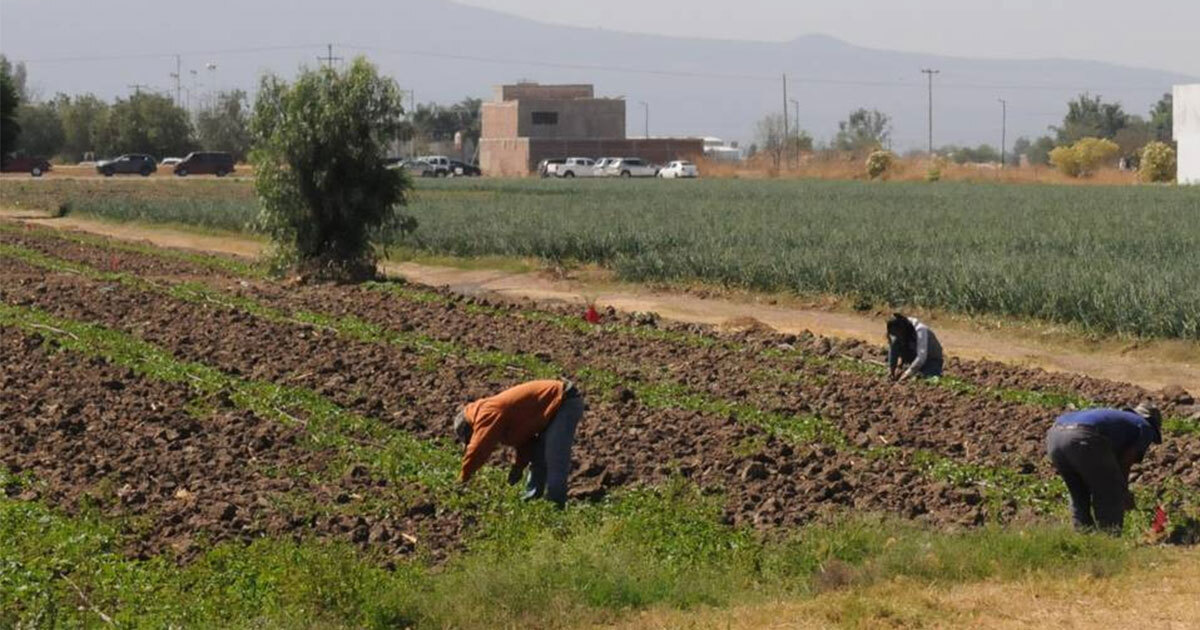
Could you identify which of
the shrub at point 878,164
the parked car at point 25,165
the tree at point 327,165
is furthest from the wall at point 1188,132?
the tree at point 327,165

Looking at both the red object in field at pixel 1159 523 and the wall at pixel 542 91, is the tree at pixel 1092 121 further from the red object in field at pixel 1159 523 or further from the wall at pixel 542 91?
the red object in field at pixel 1159 523

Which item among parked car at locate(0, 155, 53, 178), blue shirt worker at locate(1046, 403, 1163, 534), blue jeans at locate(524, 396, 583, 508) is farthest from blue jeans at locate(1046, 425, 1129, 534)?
parked car at locate(0, 155, 53, 178)

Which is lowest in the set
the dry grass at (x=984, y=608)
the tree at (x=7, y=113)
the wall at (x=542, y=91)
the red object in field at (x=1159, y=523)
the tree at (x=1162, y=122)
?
the dry grass at (x=984, y=608)

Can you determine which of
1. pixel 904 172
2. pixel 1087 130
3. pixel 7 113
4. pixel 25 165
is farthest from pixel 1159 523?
pixel 1087 130

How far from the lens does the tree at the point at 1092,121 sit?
156500 mm

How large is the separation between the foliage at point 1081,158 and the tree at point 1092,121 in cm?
5690

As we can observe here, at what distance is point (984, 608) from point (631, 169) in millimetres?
88612

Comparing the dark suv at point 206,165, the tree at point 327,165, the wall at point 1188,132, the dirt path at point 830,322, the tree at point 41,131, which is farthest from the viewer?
the tree at point 41,131

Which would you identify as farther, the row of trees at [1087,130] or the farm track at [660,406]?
the row of trees at [1087,130]

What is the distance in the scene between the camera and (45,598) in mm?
9758

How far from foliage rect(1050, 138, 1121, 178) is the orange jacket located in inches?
3353

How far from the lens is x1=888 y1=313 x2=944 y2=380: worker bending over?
1689 centimetres

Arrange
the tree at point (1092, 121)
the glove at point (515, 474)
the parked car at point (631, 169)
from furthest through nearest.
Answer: the tree at point (1092, 121), the parked car at point (631, 169), the glove at point (515, 474)

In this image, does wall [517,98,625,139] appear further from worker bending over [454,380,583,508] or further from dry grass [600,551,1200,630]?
dry grass [600,551,1200,630]
